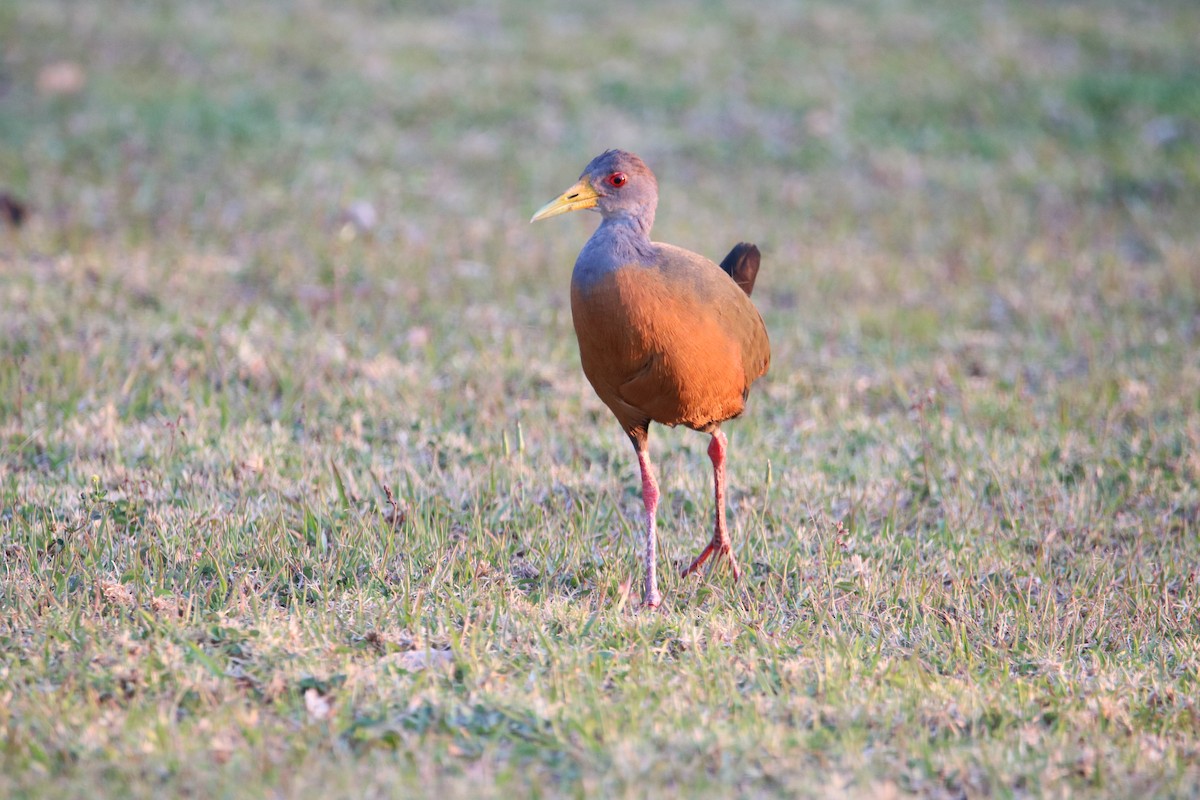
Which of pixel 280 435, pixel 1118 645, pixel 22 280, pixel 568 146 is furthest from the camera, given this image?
pixel 568 146

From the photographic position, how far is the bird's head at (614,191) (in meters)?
4.62

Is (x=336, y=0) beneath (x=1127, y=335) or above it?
above

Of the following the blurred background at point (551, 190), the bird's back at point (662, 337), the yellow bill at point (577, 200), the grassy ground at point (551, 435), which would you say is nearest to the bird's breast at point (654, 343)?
the bird's back at point (662, 337)

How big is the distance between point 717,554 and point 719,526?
0.36 feet

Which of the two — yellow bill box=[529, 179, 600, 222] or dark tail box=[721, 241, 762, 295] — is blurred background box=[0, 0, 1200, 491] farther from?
yellow bill box=[529, 179, 600, 222]

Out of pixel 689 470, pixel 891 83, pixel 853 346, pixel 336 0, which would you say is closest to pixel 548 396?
pixel 689 470

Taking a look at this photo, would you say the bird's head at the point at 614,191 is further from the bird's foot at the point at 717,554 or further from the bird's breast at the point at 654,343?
the bird's foot at the point at 717,554

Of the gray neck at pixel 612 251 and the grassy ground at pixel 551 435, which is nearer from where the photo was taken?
the grassy ground at pixel 551 435

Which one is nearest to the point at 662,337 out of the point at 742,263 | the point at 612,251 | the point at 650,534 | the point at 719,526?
the point at 612,251

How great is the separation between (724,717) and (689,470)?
234 cm

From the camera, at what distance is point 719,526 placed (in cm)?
490

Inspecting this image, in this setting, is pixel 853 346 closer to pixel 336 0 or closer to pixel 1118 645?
pixel 1118 645

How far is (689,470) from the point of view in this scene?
19.5ft

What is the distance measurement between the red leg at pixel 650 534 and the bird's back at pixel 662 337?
189 mm
